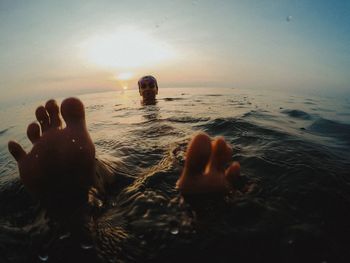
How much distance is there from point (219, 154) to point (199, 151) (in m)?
0.24

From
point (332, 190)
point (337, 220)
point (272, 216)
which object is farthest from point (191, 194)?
point (332, 190)

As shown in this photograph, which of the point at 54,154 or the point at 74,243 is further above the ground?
the point at 54,154

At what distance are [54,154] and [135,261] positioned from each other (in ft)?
3.43

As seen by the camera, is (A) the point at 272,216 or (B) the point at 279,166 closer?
(A) the point at 272,216

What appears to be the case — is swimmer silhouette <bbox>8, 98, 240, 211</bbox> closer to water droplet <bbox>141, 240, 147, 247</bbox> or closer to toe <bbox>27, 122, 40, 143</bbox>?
toe <bbox>27, 122, 40, 143</bbox>

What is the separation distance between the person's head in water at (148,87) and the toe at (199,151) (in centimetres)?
1055

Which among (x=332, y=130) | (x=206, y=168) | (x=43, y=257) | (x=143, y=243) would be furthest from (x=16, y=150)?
(x=332, y=130)

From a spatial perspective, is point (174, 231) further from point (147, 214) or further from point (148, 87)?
point (148, 87)

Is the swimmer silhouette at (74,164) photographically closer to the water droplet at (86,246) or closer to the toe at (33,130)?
the toe at (33,130)

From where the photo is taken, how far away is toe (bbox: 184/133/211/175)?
6.53ft

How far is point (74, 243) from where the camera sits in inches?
72.5

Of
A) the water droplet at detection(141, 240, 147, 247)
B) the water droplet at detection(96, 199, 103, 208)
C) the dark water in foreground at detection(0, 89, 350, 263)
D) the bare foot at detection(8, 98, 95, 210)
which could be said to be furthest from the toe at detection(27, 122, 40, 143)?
the water droplet at detection(141, 240, 147, 247)

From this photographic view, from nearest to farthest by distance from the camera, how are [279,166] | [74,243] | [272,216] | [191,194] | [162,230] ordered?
[74,243], [162,230], [272,216], [191,194], [279,166]

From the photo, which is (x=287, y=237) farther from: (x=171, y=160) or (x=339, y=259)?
(x=171, y=160)
